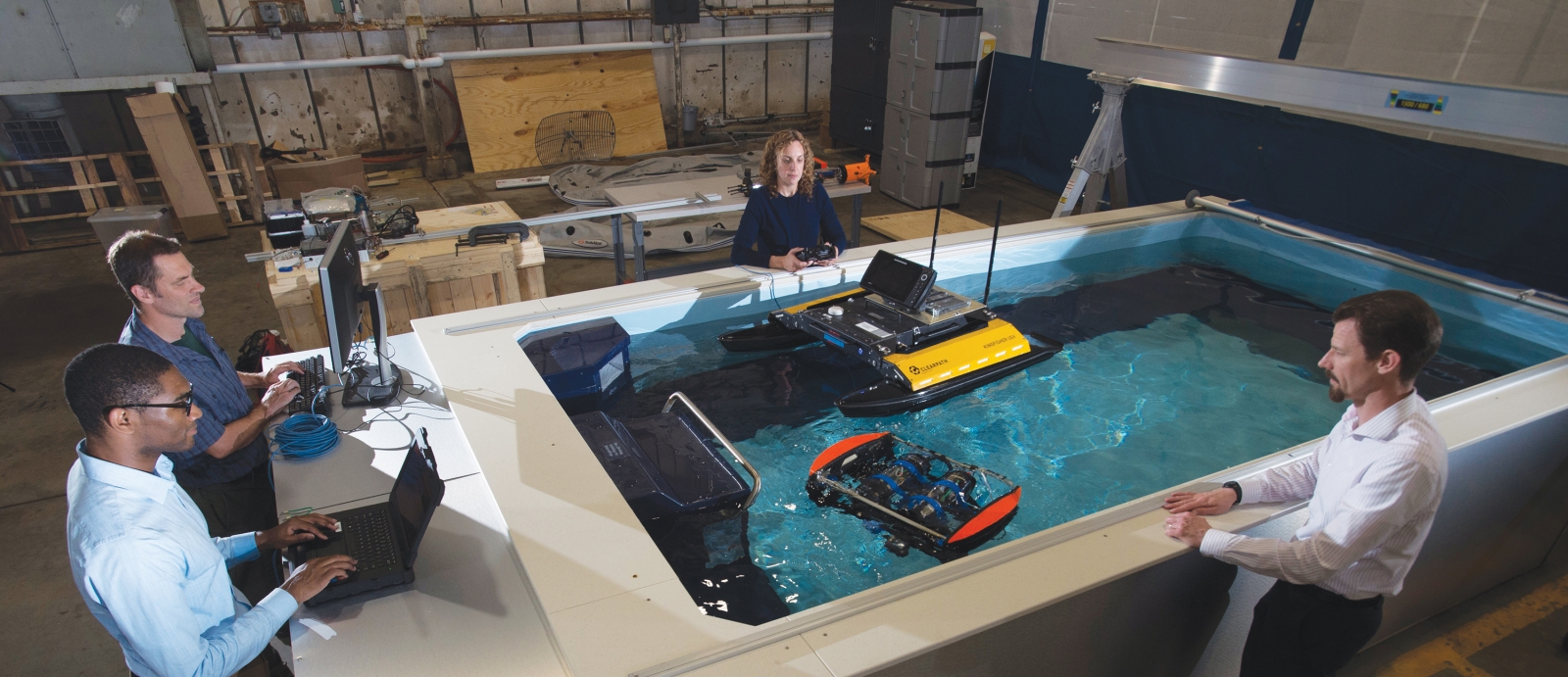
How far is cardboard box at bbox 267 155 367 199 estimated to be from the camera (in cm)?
660

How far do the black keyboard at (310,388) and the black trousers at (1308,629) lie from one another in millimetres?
2836

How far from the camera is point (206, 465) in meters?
2.26

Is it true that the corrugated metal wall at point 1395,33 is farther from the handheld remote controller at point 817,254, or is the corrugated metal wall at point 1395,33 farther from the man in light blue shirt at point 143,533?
the man in light blue shirt at point 143,533

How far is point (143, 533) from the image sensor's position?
1502mm

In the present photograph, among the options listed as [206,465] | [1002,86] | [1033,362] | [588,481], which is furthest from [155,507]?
[1002,86]

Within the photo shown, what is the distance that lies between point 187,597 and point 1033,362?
3.19 metres

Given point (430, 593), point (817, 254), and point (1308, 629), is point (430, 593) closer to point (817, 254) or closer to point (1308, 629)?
point (1308, 629)

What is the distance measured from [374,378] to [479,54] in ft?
21.5

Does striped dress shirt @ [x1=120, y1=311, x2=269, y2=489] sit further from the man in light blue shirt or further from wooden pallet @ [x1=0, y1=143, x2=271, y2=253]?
wooden pallet @ [x1=0, y1=143, x2=271, y2=253]

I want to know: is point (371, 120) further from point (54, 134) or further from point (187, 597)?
point (187, 597)

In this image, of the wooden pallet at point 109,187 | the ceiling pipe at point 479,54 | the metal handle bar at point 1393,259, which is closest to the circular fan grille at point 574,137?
the ceiling pipe at point 479,54

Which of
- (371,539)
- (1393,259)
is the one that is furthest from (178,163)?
(1393,259)

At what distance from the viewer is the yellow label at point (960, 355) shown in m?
3.31

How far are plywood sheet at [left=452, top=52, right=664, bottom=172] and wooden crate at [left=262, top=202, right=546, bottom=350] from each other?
449 centimetres
